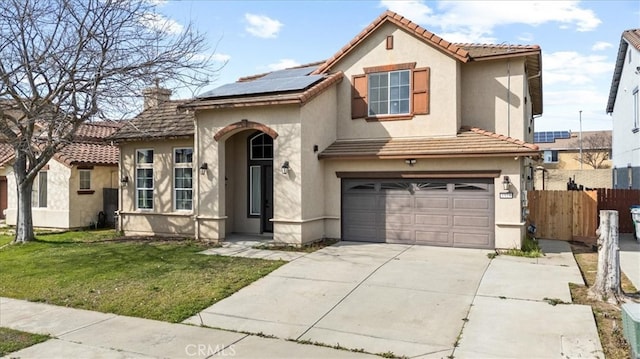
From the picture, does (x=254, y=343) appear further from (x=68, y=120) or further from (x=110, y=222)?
(x=110, y=222)

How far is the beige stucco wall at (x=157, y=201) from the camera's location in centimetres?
1548

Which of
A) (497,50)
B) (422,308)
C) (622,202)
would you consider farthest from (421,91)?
(622,202)

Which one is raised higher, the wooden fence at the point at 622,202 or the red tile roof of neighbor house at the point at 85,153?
the red tile roof of neighbor house at the point at 85,153

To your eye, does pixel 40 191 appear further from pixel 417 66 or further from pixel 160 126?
pixel 417 66

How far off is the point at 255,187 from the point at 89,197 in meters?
8.42

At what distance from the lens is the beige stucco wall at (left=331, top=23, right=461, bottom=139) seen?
13.4 meters

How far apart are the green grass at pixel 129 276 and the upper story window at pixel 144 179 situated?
2.70m

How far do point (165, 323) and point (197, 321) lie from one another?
0.50 meters

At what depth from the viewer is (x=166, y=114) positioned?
17.4 m

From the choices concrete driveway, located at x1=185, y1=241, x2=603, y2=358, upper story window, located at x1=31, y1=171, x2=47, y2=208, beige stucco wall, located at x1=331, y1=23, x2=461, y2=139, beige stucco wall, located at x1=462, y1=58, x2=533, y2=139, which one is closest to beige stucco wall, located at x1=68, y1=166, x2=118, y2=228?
upper story window, located at x1=31, y1=171, x2=47, y2=208

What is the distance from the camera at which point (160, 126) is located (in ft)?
54.1

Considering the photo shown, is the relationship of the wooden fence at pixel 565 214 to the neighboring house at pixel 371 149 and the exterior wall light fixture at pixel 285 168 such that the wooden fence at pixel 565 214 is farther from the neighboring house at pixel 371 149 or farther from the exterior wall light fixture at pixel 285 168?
the exterior wall light fixture at pixel 285 168

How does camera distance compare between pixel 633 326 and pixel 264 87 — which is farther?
pixel 264 87

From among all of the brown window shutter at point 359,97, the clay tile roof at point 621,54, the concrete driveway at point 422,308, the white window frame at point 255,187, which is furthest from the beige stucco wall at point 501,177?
the clay tile roof at point 621,54
